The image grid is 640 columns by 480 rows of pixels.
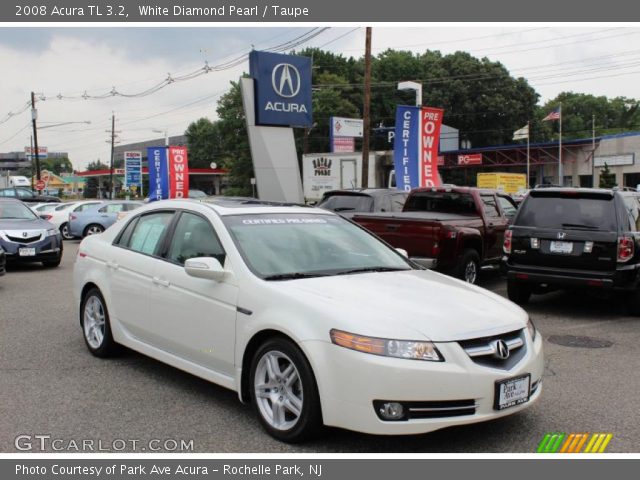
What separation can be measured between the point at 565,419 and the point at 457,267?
5.63 meters

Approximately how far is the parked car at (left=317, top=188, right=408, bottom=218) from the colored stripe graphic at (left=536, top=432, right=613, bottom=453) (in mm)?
8839

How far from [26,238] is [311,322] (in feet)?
37.8

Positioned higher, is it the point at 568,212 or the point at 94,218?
the point at 568,212

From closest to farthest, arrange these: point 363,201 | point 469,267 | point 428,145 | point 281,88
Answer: point 469,267 → point 363,201 → point 281,88 → point 428,145

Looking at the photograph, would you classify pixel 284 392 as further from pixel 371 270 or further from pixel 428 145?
pixel 428 145

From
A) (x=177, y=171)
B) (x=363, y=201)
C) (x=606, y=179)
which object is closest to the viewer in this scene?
(x=363, y=201)

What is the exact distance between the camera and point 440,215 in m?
11.3

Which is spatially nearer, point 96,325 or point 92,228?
point 96,325

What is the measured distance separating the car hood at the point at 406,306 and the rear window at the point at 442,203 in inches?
276

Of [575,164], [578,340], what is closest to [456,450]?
[578,340]

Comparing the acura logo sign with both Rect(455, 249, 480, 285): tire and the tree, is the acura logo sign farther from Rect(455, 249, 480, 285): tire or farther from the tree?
the tree

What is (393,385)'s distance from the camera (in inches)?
146

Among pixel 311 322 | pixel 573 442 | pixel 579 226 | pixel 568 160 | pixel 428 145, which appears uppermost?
pixel 568 160

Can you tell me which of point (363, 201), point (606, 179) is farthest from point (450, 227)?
point (606, 179)
